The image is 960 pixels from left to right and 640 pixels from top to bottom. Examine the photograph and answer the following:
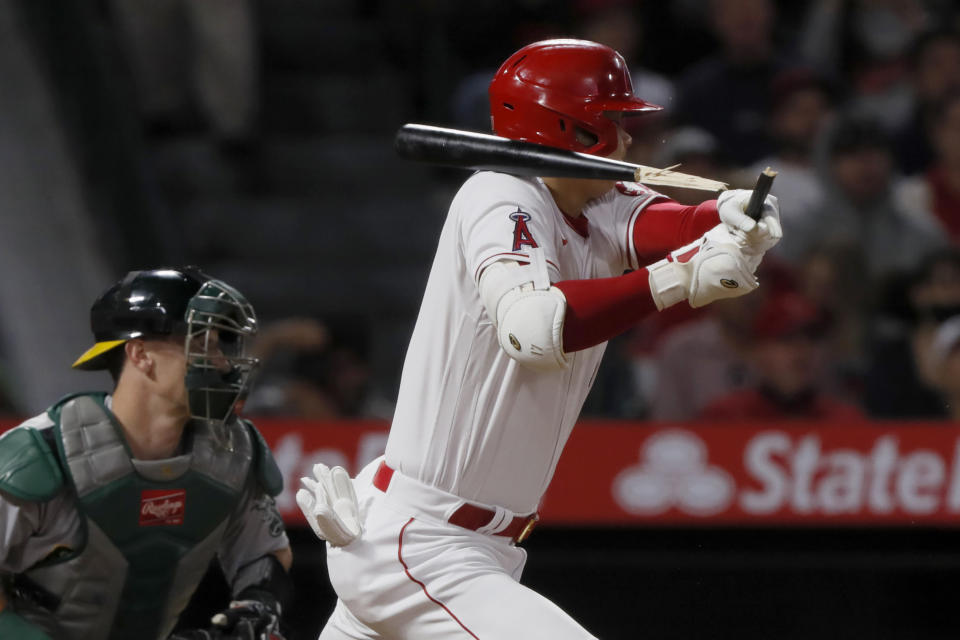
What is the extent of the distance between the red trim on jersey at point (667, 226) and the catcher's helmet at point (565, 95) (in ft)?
0.56

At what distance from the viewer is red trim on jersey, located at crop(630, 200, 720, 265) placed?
2562 mm

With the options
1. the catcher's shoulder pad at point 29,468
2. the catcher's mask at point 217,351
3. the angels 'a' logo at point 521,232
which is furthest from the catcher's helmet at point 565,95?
the catcher's shoulder pad at point 29,468

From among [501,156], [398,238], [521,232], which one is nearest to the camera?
[521,232]

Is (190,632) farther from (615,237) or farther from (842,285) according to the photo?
(842,285)

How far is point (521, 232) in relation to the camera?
7.56ft

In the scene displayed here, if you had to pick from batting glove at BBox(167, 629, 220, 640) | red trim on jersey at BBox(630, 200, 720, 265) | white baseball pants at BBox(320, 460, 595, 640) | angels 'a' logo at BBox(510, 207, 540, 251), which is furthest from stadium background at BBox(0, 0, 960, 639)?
angels 'a' logo at BBox(510, 207, 540, 251)

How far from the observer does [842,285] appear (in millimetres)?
5332

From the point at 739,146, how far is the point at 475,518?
3.75 m

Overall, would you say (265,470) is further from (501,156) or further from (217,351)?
(501,156)

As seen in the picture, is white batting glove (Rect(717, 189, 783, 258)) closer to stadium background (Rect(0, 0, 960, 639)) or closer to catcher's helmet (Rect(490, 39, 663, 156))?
catcher's helmet (Rect(490, 39, 663, 156))

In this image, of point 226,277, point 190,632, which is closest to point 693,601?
point 190,632

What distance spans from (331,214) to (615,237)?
4080mm

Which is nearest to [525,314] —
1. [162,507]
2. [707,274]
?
[707,274]

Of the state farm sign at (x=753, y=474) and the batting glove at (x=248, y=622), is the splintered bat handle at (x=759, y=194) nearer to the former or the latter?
the batting glove at (x=248, y=622)
